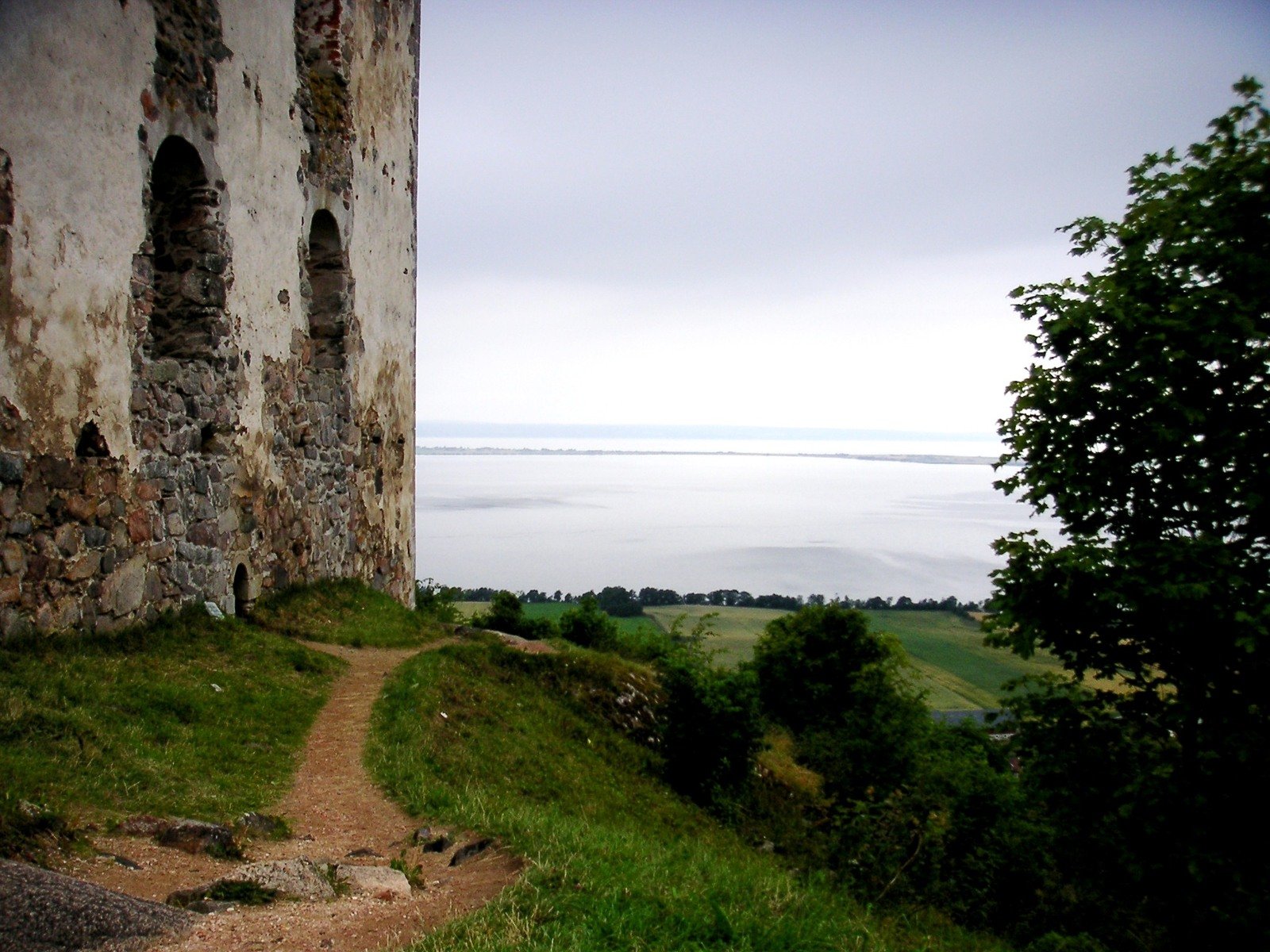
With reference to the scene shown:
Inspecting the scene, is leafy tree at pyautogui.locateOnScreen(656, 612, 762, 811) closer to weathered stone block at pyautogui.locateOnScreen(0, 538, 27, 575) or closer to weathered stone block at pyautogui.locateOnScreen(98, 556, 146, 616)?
weathered stone block at pyautogui.locateOnScreen(98, 556, 146, 616)

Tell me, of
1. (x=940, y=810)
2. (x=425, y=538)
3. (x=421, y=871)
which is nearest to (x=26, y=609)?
(x=421, y=871)

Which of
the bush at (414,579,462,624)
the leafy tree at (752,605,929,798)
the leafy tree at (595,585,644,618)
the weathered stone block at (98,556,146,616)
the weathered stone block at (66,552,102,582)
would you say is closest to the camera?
the weathered stone block at (66,552,102,582)

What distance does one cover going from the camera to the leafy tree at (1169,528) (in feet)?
29.1

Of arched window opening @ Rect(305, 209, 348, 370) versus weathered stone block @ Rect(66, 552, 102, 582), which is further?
arched window opening @ Rect(305, 209, 348, 370)

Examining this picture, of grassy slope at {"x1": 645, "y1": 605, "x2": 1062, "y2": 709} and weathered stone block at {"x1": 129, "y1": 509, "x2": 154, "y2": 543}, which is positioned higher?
weathered stone block at {"x1": 129, "y1": 509, "x2": 154, "y2": 543}

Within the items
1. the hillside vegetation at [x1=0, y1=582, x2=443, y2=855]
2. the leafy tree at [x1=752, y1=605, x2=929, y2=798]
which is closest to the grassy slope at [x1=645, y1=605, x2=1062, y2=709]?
the leafy tree at [x1=752, y1=605, x2=929, y2=798]

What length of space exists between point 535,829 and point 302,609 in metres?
6.84

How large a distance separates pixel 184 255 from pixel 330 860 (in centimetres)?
688

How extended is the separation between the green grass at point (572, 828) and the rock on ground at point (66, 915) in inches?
40.6

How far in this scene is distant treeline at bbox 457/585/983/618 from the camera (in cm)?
3856

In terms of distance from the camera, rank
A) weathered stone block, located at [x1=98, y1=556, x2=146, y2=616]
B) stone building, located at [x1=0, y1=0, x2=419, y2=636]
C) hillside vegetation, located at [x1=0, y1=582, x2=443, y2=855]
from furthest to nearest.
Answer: weathered stone block, located at [x1=98, y1=556, x2=146, y2=616], stone building, located at [x1=0, y1=0, x2=419, y2=636], hillside vegetation, located at [x1=0, y1=582, x2=443, y2=855]

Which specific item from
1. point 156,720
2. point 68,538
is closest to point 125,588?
point 68,538

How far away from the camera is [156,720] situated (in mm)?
6586

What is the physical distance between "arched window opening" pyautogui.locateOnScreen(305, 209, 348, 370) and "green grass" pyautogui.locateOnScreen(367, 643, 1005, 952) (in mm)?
4544
